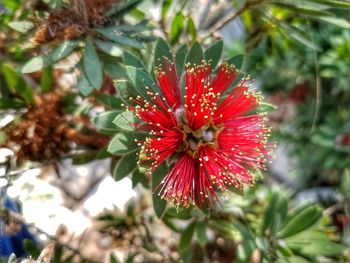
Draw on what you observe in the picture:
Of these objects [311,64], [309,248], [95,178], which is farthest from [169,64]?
[95,178]

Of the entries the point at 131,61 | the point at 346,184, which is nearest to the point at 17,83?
the point at 131,61

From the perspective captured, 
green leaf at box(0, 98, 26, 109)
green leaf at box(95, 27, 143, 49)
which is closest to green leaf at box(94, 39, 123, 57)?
green leaf at box(95, 27, 143, 49)

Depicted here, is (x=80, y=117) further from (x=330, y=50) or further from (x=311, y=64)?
(x=330, y=50)

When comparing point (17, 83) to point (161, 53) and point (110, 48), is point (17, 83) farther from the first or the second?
point (161, 53)

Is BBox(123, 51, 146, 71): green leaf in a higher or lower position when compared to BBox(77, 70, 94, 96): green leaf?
higher

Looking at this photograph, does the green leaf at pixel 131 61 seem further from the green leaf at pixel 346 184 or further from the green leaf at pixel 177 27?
the green leaf at pixel 346 184

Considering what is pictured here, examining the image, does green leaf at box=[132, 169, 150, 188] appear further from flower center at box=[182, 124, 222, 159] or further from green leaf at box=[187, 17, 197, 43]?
green leaf at box=[187, 17, 197, 43]

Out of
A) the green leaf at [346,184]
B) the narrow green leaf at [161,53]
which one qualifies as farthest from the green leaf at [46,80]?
the green leaf at [346,184]
